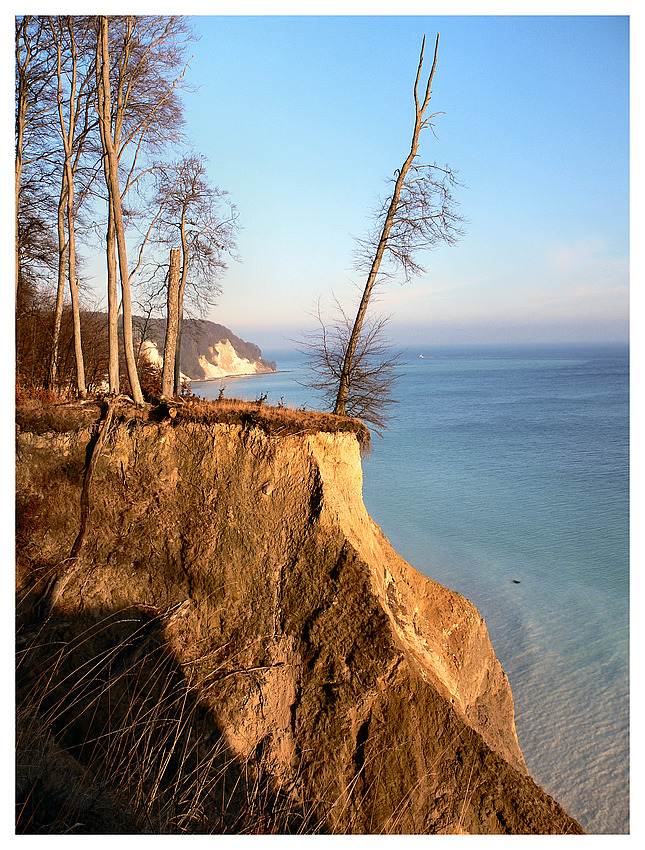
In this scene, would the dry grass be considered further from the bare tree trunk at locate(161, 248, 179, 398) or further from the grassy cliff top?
the bare tree trunk at locate(161, 248, 179, 398)

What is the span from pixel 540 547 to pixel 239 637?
22366 millimetres

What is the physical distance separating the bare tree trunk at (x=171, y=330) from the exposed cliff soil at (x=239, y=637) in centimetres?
218

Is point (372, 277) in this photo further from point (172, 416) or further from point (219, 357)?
point (219, 357)

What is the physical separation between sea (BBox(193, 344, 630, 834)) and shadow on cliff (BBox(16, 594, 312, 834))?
16.8 ft

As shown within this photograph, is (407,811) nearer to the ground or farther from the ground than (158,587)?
nearer to the ground

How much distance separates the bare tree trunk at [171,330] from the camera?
1053 centimetres

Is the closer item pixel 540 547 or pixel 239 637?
pixel 239 637

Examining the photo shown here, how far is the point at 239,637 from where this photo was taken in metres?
7.39

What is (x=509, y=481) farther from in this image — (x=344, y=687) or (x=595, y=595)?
(x=344, y=687)

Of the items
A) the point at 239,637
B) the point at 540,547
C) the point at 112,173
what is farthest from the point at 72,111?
the point at 540,547

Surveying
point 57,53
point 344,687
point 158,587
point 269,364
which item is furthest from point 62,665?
point 269,364

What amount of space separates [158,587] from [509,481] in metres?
32.0

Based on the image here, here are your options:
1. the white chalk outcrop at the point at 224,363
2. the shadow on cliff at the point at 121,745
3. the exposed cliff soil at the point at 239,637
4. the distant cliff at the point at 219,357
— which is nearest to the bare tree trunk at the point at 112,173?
the exposed cliff soil at the point at 239,637

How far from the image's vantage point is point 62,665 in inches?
277
